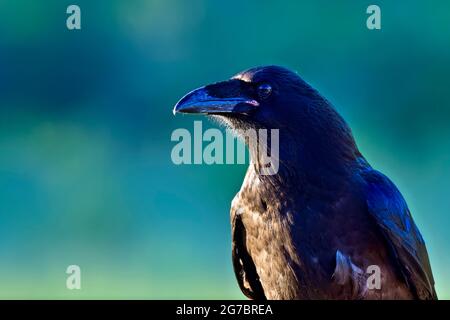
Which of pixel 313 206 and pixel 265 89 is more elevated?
pixel 265 89

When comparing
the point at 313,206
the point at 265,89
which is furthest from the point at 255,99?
the point at 313,206

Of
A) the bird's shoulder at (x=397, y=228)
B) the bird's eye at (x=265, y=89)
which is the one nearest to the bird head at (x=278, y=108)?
the bird's eye at (x=265, y=89)

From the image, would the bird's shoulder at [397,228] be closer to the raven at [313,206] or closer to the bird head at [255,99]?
the raven at [313,206]

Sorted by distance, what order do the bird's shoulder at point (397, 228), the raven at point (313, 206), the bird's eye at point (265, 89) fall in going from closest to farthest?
the raven at point (313, 206)
the bird's shoulder at point (397, 228)
the bird's eye at point (265, 89)

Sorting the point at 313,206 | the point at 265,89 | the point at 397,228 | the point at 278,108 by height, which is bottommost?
the point at 397,228

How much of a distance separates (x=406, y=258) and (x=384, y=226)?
0.29 meters

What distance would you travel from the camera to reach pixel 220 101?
5.23m

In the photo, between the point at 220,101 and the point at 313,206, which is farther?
the point at 220,101

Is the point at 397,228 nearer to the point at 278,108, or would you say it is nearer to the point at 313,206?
the point at 313,206

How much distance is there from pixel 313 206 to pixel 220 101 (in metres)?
0.96

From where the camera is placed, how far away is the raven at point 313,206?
16.3ft

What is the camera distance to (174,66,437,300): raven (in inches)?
196

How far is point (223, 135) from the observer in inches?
235
